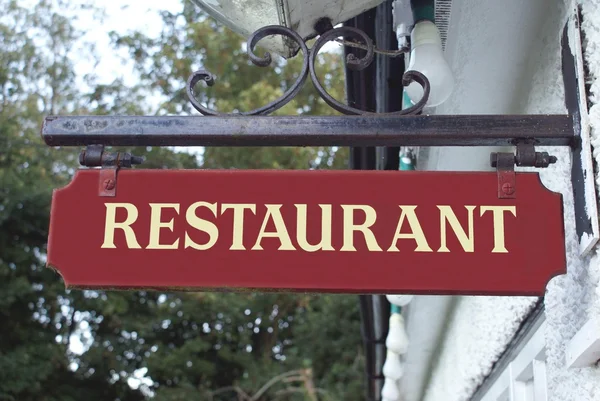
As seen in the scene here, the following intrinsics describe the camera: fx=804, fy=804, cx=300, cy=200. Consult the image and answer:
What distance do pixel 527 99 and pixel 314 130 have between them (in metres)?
0.91

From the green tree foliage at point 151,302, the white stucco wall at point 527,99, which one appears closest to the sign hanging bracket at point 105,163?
the white stucco wall at point 527,99

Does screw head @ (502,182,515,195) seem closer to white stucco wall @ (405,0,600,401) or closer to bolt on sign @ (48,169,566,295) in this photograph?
bolt on sign @ (48,169,566,295)

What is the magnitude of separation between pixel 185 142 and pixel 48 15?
35.6 feet

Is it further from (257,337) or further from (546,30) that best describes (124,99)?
(546,30)

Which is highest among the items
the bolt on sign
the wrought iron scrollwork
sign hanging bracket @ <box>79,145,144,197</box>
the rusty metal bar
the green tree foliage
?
the green tree foliage

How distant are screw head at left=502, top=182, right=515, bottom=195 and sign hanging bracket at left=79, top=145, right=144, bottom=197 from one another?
72 cm

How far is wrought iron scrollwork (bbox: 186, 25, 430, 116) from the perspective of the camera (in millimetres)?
1596

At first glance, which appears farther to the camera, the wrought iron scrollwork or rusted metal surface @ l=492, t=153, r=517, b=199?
the wrought iron scrollwork

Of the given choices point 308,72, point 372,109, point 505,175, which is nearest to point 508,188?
point 505,175

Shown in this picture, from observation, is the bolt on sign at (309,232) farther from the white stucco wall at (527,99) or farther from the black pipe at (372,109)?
the black pipe at (372,109)

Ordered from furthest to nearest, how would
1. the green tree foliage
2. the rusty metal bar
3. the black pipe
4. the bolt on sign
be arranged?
the green tree foliage
the black pipe
the rusty metal bar
the bolt on sign

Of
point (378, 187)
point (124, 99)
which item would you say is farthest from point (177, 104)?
point (378, 187)

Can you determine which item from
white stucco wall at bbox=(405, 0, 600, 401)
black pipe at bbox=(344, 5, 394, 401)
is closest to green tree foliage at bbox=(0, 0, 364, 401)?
black pipe at bbox=(344, 5, 394, 401)

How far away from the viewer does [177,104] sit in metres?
10.5
